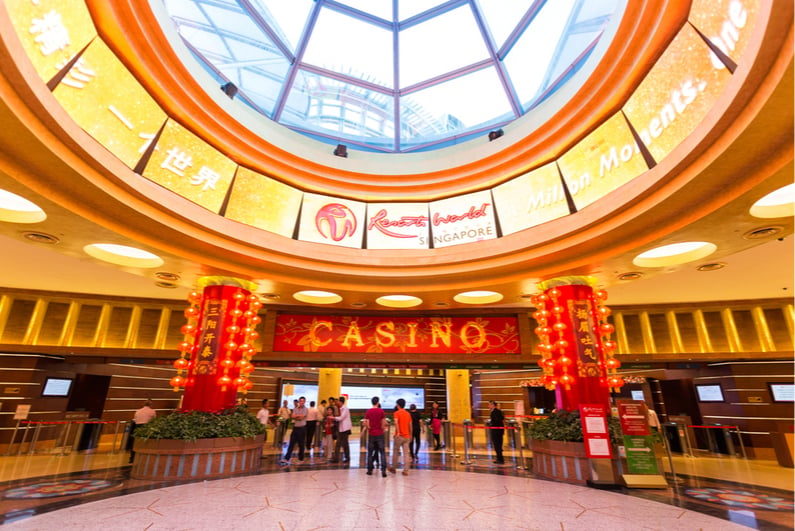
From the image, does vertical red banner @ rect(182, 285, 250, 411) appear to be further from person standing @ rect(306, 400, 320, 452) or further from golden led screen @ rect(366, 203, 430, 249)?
golden led screen @ rect(366, 203, 430, 249)

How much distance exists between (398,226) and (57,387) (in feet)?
37.1

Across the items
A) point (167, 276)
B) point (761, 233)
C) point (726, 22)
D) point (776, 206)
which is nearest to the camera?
point (726, 22)

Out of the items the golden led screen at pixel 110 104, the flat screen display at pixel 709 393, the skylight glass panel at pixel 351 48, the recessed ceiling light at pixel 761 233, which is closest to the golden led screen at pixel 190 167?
the golden led screen at pixel 110 104

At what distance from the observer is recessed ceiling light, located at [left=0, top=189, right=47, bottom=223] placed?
6001mm

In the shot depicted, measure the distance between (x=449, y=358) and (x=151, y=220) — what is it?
8443 mm

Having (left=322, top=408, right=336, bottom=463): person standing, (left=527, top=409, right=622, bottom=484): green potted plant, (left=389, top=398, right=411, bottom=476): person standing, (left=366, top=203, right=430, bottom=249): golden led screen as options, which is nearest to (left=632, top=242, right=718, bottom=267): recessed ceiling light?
(left=527, top=409, right=622, bottom=484): green potted plant

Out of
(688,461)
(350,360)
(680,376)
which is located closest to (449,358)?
(350,360)

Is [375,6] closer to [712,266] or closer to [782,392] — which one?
[712,266]

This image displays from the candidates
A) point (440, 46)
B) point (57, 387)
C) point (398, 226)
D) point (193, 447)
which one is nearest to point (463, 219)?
point (398, 226)

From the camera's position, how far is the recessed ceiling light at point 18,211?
6.00 m

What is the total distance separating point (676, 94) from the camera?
17.3ft

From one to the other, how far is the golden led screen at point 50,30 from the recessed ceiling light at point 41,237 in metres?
3.42

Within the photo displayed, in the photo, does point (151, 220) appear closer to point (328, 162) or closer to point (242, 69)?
point (328, 162)

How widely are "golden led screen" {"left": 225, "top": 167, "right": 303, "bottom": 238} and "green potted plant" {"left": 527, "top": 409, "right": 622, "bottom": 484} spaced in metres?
6.99
